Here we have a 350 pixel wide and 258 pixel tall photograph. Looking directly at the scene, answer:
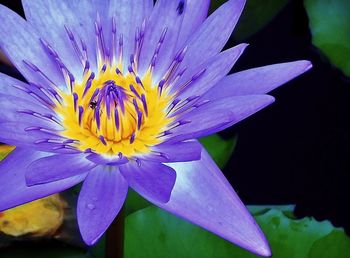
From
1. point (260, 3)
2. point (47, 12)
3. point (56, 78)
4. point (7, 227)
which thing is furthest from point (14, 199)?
point (260, 3)

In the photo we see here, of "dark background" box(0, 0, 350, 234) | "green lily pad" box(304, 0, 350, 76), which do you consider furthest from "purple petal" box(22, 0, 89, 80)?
"green lily pad" box(304, 0, 350, 76)

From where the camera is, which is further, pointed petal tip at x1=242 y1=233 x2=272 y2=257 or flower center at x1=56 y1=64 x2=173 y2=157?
flower center at x1=56 y1=64 x2=173 y2=157

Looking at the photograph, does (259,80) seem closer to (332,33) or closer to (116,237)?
(116,237)

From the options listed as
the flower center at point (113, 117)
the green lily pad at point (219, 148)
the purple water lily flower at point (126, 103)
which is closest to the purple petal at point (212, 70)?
→ the purple water lily flower at point (126, 103)

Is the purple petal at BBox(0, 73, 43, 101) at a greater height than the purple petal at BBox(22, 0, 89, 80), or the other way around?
the purple petal at BBox(22, 0, 89, 80)

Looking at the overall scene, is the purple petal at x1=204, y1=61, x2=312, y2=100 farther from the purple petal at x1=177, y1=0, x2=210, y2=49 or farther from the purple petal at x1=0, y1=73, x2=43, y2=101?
the purple petal at x1=0, y1=73, x2=43, y2=101

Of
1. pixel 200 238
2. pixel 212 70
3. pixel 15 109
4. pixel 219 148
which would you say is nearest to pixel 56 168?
pixel 15 109

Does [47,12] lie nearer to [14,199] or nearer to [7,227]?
[14,199]
